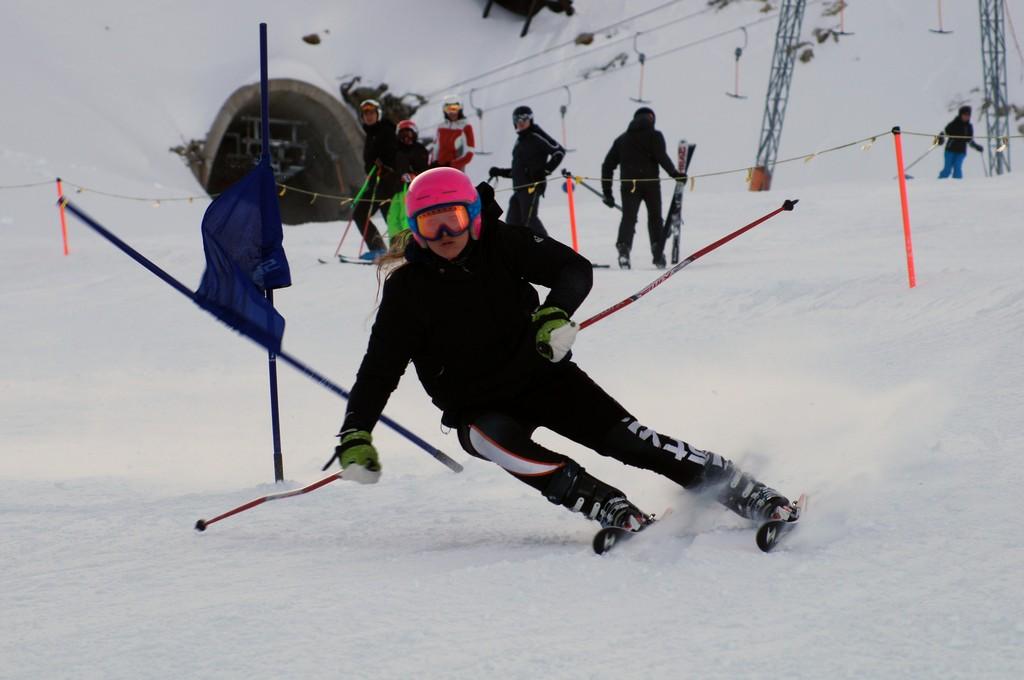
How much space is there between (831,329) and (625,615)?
4.88 meters

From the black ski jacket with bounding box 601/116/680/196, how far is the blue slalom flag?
6242 millimetres

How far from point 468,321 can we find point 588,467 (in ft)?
5.60

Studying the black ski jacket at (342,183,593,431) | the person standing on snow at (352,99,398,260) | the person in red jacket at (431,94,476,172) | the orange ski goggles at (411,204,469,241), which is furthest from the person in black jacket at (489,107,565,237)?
the orange ski goggles at (411,204,469,241)

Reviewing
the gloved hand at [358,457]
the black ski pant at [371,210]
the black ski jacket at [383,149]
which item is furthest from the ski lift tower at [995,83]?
the gloved hand at [358,457]

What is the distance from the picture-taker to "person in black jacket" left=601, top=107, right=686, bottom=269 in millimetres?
10430

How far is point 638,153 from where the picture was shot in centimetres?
1084

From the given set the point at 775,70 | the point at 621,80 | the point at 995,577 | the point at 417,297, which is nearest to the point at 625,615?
the point at 995,577

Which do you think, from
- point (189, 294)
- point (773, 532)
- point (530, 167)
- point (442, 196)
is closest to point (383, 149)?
point (530, 167)

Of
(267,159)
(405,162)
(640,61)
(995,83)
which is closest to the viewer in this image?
(267,159)

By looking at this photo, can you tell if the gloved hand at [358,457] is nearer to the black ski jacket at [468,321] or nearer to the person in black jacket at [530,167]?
the black ski jacket at [468,321]

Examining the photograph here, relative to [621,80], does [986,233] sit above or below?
below

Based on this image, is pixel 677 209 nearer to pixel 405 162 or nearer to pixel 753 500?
pixel 405 162

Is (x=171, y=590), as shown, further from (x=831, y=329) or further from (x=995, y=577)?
(x=831, y=329)

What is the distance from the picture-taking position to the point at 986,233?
1049cm
